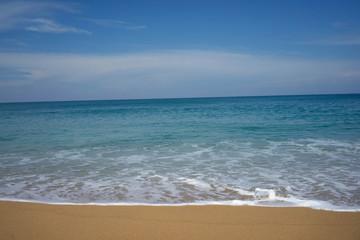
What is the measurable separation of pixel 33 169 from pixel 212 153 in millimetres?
6505

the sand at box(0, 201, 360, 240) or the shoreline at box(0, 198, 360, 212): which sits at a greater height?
the sand at box(0, 201, 360, 240)

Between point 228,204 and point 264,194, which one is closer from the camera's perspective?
point 228,204

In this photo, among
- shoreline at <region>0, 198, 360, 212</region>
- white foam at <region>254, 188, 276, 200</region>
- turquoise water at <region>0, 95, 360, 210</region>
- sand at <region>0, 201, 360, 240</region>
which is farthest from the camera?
turquoise water at <region>0, 95, 360, 210</region>

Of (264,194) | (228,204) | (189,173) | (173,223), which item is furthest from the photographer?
(189,173)

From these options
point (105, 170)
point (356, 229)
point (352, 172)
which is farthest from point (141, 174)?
point (352, 172)

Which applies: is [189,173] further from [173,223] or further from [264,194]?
[173,223]

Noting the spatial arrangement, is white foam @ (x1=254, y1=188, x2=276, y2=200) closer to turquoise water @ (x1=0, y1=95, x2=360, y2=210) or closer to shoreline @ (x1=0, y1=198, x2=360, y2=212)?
turquoise water @ (x1=0, y1=95, x2=360, y2=210)

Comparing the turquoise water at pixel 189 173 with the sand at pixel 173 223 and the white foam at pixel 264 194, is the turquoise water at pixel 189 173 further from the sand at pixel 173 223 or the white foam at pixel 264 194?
the sand at pixel 173 223

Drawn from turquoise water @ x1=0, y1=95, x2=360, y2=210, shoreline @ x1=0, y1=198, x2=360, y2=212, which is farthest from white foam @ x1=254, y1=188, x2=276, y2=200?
shoreline @ x1=0, y1=198, x2=360, y2=212

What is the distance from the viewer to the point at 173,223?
3982 mm

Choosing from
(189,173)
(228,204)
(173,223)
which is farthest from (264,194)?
(189,173)

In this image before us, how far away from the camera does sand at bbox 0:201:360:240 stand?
362cm

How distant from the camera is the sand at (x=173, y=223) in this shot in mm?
3619

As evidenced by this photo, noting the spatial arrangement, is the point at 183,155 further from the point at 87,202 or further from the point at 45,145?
the point at 45,145
